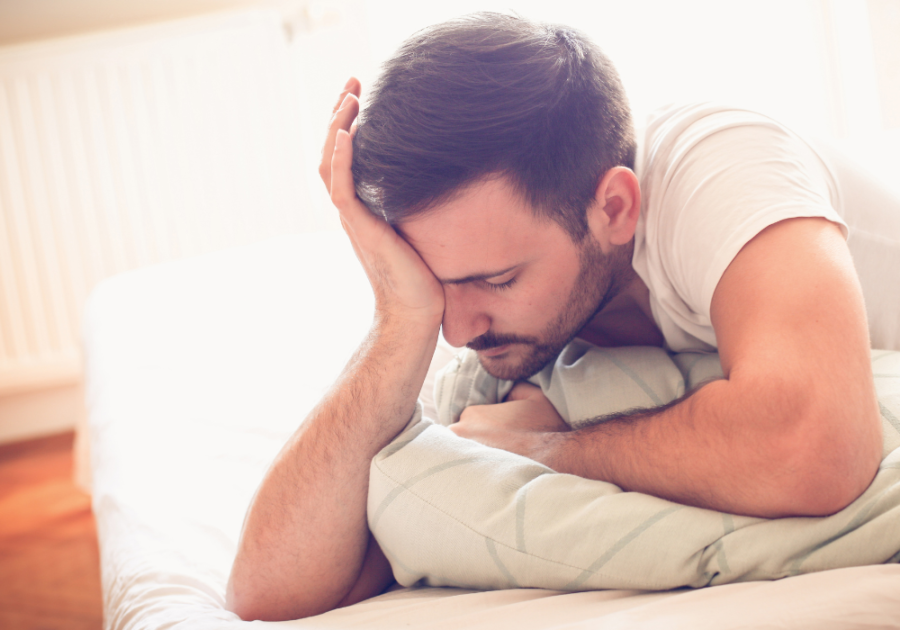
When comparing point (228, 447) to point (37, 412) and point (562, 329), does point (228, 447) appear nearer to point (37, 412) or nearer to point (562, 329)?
point (562, 329)

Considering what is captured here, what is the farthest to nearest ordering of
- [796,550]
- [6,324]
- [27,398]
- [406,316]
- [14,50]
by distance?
[27,398] < [6,324] < [14,50] < [406,316] < [796,550]

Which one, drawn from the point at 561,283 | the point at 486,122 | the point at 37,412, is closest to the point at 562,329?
the point at 561,283

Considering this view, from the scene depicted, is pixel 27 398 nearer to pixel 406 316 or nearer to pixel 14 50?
pixel 14 50

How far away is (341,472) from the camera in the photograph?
736 millimetres

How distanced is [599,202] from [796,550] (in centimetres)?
47

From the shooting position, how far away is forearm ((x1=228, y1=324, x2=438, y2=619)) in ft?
2.34

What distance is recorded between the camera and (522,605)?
0.57 meters

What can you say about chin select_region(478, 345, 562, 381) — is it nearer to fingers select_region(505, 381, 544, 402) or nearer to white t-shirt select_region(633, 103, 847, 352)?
fingers select_region(505, 381, 544, 402)

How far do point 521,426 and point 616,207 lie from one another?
30 centimetres

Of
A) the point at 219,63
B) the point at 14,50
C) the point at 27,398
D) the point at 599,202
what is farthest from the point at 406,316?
the point at 27,398

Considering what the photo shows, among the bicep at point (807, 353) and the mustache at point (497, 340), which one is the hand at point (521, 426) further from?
the bicep at point (807, 353)

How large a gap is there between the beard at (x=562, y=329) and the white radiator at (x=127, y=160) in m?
1.88

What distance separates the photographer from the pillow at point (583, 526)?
1.76 ft

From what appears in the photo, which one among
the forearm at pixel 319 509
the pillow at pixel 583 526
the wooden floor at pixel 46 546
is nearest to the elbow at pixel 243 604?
the forearm at pixel 319 509
